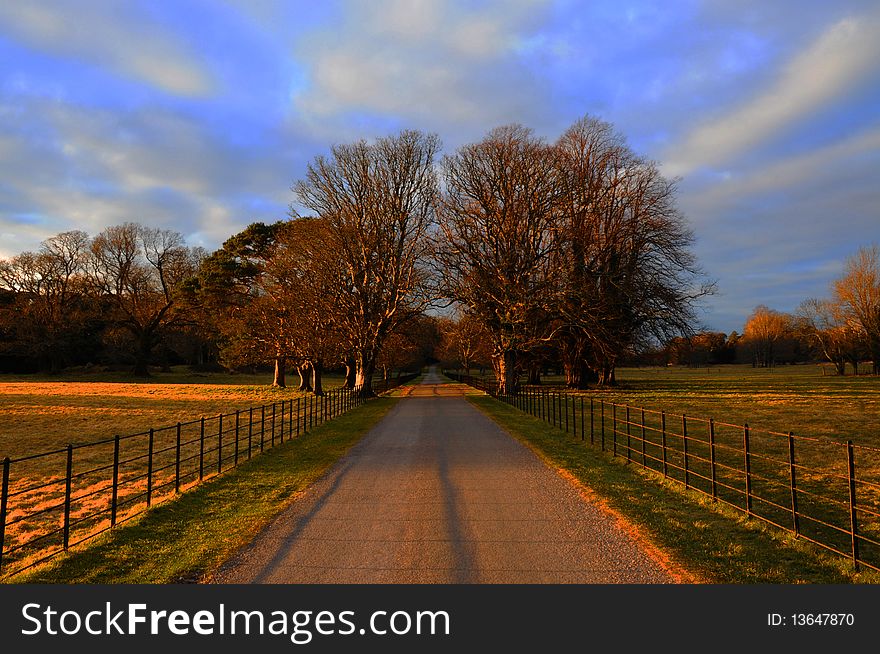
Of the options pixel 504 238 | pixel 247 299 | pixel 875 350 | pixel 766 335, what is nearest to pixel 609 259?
Answer: pixel 504 238

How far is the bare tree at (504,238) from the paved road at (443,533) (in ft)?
74.6

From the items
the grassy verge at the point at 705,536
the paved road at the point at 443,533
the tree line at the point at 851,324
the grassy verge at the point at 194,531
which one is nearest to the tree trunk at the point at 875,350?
the tree line at the point at 851,324

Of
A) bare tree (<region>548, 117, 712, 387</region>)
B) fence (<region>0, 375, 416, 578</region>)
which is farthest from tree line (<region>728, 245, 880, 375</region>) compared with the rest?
fence (<region>0, 375, 416, 578</region>)

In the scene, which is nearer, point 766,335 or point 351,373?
point 351,373

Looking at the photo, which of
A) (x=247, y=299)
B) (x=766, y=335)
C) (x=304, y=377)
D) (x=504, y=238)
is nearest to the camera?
(x=504, y=238)

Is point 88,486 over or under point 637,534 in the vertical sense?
under

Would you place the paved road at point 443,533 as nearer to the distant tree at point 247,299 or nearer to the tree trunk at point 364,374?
the tree trunk at point 364,374

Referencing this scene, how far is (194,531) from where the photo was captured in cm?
703

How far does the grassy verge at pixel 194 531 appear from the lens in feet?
18.4

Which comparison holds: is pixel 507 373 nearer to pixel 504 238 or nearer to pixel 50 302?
pixel 504 238

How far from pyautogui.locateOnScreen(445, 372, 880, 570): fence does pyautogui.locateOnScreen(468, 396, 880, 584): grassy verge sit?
0.26 metres

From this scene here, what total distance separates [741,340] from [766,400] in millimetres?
102979

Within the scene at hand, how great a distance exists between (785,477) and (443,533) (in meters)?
8.10

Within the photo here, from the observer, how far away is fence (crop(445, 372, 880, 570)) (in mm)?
6672
